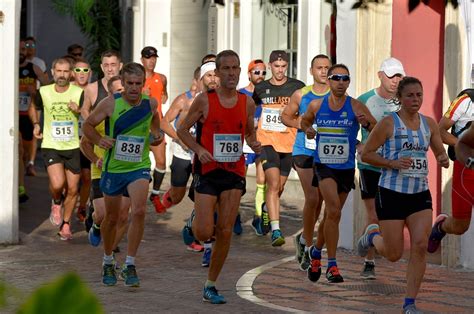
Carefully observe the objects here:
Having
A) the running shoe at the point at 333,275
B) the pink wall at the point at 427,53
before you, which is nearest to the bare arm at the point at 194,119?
the running shoe at the point at 333,275

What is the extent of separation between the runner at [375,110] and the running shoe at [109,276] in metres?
2.01

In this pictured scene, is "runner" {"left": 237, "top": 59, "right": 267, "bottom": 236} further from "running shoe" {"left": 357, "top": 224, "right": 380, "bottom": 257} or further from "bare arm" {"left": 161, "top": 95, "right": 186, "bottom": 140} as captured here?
"running shoe" {"left": 357, "top": 224, "right": 380, "bottom": 257}

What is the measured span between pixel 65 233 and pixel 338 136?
409cm

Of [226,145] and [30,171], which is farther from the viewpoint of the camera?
[30,171]

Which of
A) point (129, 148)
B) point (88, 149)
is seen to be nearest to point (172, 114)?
point (88, 149)

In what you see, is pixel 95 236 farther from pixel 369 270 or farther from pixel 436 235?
pixel 436 235

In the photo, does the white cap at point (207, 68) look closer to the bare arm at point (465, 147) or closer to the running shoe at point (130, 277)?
the running shoe at point (130, 277)

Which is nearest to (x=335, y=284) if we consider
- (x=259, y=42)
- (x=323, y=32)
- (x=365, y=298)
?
(x=365, y=298)

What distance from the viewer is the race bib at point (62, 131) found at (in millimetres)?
12344

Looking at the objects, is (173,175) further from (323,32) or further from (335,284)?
(323,32)

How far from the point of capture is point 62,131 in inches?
487

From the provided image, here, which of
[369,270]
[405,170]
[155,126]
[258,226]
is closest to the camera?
[405,170]

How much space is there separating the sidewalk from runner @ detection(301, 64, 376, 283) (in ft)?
1.08

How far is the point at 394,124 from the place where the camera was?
751 centimetres
